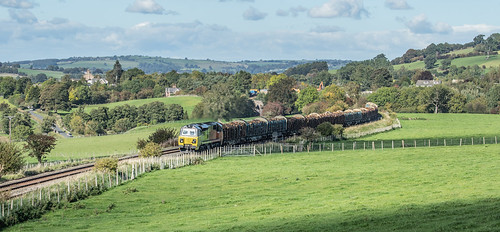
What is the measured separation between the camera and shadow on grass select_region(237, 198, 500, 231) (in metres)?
22.4

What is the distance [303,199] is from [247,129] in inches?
1683

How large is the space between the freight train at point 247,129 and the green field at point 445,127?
933 cm

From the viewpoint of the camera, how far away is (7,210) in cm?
3073

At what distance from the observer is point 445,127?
116938mm

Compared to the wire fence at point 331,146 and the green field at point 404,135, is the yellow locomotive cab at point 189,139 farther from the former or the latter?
the green field at point 404,135

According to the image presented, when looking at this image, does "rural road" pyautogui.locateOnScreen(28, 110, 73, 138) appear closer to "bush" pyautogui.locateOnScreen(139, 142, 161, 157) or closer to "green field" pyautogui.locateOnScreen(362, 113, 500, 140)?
"green field" pyautogui.locateOnScreen(362, 113, 500, 140)

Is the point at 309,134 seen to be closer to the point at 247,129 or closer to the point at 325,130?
the point at 325,130

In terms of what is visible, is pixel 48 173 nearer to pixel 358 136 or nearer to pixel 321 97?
pixel 358 136

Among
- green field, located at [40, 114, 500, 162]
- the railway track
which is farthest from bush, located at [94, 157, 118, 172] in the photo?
green field, located at [40, 114, 500, 162]

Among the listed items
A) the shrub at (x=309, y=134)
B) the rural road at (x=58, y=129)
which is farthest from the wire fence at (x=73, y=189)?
the rural road at (x=58, y=129)

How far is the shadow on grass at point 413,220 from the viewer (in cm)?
2241

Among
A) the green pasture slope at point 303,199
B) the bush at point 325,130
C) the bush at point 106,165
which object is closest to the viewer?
the green pasture slope at point 303,199

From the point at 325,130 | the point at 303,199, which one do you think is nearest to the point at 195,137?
the point at 325,130

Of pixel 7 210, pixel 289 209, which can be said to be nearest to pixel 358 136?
pixel 289 209
